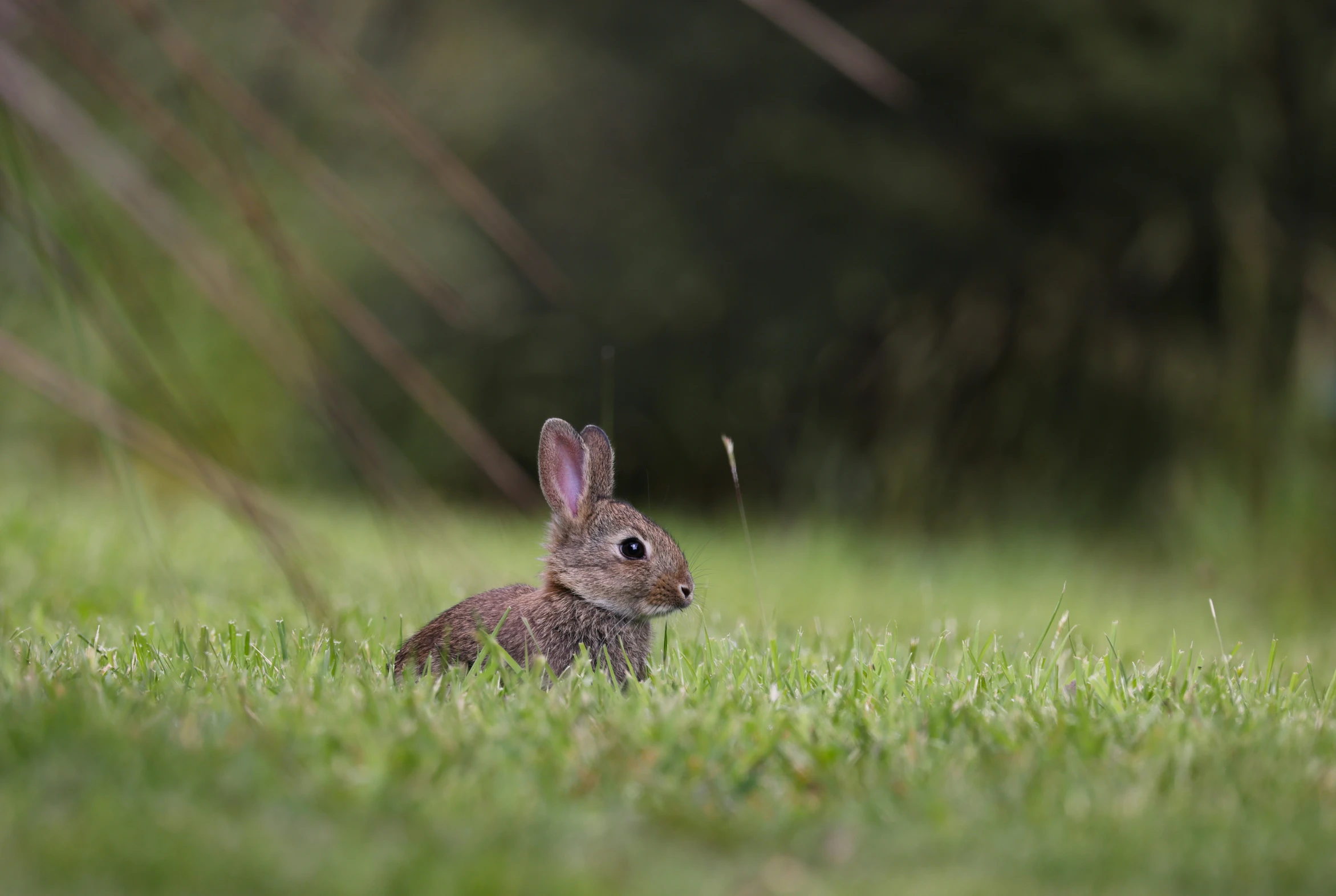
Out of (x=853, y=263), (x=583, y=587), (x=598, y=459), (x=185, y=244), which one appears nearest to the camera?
(x=185, y=244)

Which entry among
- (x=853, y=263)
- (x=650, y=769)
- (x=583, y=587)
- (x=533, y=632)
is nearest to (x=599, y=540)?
(x=583, y=587)

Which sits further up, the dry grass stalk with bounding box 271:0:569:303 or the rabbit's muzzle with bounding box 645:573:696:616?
the dry grass stalk with bounding box 271:0:569:303

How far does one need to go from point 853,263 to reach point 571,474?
619cm

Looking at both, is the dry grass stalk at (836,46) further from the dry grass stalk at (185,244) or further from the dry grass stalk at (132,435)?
the dry grass stalk at (132,435)

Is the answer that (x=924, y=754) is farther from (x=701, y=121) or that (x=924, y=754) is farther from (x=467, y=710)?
(x=701, y=121)

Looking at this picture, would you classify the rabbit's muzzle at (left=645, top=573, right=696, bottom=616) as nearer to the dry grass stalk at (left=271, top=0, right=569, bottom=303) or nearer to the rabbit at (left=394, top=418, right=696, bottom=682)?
the rabbit at (left=394, top=418, right=696, bottom=682)

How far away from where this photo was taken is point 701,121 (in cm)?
967

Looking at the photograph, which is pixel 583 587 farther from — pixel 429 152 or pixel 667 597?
pixel 429 152

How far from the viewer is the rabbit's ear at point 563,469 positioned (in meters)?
3.26

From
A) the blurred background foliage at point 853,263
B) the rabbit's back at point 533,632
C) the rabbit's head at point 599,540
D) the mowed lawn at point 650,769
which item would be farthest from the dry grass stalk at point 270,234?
the blurred background foliage at point 853,263

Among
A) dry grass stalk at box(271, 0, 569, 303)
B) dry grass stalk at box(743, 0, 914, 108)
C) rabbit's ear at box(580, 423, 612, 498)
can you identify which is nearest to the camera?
dry grass stalk at box(271, 0, 569, 303)

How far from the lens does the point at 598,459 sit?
3.29 meters

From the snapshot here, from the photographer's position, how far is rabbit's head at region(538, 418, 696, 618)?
3164 mm

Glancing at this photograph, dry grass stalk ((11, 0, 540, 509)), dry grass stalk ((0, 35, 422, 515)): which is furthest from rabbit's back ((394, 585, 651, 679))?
dry grass stalk ((0, 35, 422, 515))
